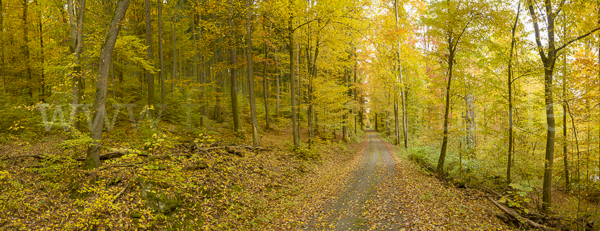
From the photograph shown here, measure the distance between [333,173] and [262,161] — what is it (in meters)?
4.10

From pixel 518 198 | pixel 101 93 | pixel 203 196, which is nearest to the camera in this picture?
pixel 101 93

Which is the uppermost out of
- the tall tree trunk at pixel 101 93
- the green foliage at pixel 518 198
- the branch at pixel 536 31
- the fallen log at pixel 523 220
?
the branch at pixel 536 31

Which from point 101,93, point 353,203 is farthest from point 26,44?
point 353,203

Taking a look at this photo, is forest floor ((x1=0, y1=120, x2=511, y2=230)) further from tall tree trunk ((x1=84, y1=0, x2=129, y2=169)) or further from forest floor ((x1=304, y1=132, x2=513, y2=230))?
tall tree trunk ((x1=84, y1=0, x2=129, y2=169))

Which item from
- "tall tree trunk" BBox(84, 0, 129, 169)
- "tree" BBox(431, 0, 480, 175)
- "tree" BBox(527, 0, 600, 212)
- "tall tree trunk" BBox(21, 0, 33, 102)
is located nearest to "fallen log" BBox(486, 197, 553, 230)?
"tree" BBox(527, 0, 600, 212)

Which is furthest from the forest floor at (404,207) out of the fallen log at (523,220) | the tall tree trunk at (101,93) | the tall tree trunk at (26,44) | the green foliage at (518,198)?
the tall tree trunk at (26,44)

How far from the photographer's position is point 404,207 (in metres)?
7.71

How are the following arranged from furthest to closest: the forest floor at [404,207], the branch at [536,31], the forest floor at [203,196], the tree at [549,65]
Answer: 1. the branch at [536,31]
2. the tree at [549,65]
3. the forest floor at [404,207]
4. the forest floor at [203,196]

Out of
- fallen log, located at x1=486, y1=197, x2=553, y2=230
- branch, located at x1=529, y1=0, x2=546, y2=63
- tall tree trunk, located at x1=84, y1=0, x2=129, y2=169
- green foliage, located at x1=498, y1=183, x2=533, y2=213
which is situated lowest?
fallen log, located at x1=486, y1=197, x2=553, y2=230

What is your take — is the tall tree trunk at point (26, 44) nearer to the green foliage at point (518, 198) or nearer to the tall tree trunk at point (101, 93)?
the tall tree trunk at point (101, 93)

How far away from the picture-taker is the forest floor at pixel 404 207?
6.66 meters

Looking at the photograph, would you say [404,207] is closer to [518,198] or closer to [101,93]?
[518,198]

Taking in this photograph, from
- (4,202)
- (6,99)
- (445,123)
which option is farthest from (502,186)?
(6,99)

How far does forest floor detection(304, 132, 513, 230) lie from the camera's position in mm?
6664
